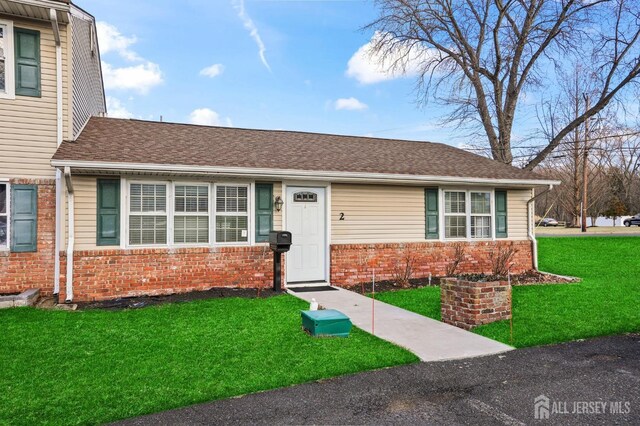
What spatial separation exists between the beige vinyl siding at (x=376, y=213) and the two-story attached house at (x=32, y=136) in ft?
19.0

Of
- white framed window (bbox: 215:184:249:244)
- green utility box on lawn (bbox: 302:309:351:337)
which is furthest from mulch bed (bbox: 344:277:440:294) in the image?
green utility box on lawn (bbox: 302:309:351:337)

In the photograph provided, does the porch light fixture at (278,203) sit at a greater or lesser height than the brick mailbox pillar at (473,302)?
greater

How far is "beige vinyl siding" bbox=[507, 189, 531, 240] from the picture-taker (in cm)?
1193

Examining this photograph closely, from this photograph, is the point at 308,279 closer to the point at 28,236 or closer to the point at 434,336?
the point at 434,336

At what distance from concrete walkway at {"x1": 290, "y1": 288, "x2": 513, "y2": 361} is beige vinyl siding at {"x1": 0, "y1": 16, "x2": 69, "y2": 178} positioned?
5722 mm

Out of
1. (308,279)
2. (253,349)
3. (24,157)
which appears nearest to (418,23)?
(308,279)

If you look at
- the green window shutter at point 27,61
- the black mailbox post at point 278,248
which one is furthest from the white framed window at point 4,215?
the black mailbox post at point 278,248

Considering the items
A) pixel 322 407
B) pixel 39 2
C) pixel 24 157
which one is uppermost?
pixel 39 2

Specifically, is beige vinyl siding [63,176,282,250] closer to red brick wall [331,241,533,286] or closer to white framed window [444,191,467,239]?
red brick wall [331,241,533,286]

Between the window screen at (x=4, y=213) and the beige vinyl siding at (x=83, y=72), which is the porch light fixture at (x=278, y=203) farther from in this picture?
the window screen at (x=4, y=213)

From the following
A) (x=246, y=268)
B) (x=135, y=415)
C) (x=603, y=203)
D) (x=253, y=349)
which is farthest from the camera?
(x=603, y=203)

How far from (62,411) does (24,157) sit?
628 cm

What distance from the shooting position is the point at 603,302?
7.98m

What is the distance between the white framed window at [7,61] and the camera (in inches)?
311
